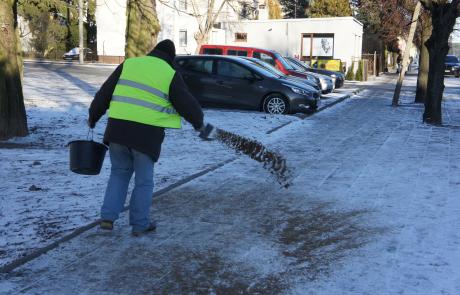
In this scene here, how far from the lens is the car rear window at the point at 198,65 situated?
49.1 ft

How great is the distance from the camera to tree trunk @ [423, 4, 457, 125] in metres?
12.6

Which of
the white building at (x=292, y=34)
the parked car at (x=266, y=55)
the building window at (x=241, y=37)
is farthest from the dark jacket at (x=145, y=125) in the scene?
the building window at (x=241, y=37)

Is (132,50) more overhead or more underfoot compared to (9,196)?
more overhead

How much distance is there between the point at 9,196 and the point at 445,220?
4636 millimetres

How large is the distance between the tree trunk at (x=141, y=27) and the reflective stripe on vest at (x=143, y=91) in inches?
287

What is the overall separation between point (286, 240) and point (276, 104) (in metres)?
9.69

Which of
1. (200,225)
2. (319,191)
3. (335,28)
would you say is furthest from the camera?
(335,28)

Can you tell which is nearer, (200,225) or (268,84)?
(200,225)

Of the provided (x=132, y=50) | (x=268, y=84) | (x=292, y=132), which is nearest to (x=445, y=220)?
(x=292, y=132)

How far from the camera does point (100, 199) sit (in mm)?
5973

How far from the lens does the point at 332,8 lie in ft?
168

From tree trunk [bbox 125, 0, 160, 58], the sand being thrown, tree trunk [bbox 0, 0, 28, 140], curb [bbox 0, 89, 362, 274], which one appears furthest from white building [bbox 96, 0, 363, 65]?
the sand being thrown

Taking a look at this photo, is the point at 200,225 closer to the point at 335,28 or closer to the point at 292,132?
Result: the point at 292,132

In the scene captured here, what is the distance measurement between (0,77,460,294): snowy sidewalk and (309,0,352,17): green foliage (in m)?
44.8
